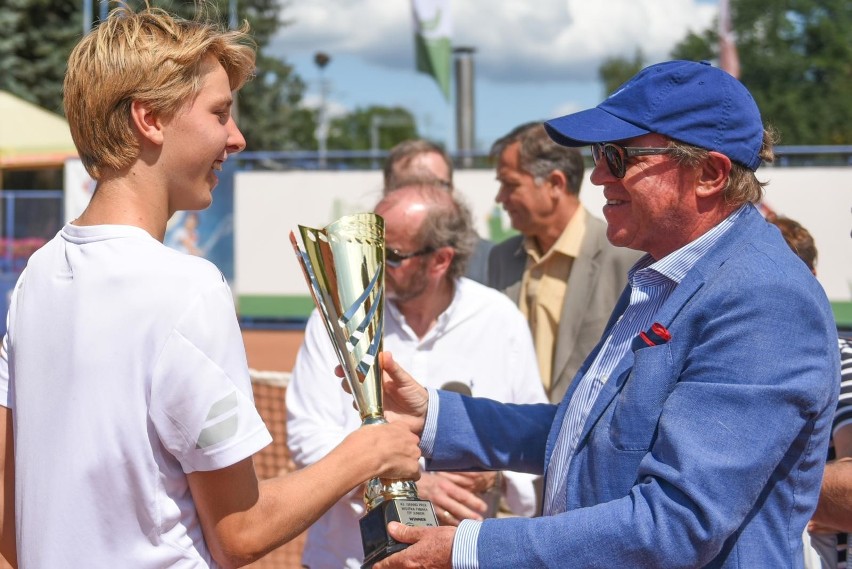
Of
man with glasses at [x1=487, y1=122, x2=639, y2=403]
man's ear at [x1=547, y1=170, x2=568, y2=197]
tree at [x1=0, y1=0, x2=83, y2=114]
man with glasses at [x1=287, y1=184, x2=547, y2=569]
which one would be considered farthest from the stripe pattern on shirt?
tree at [x1=0, y1=0, x2=83, y2=114]

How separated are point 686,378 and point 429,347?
1785 mm

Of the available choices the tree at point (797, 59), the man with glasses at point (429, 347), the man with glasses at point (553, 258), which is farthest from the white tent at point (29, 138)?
the tree at point (797, 59)

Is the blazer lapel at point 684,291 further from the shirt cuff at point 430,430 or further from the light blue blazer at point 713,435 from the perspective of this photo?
the shirt cuff at point 430,430

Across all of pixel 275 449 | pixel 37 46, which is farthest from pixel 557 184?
pixel 37 46

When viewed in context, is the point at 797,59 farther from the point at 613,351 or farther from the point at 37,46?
the point at 613,351

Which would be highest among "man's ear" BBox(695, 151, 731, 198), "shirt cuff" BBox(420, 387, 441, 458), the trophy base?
"man's ear" BBox(695, 151, 731, 198)

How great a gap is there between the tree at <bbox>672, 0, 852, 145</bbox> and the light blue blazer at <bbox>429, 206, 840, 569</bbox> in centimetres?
5264

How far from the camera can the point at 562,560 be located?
2209 millimetres

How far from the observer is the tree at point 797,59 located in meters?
53.7

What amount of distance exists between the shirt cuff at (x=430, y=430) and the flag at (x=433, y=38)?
16.6 metres

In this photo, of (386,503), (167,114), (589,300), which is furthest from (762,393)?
(589,300)

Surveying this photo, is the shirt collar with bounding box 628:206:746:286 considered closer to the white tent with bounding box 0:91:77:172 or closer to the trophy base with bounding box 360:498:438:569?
the trophy base with bounding box 360:498:438:569

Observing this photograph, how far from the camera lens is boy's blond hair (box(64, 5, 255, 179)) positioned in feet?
7.07

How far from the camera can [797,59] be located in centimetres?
5734
